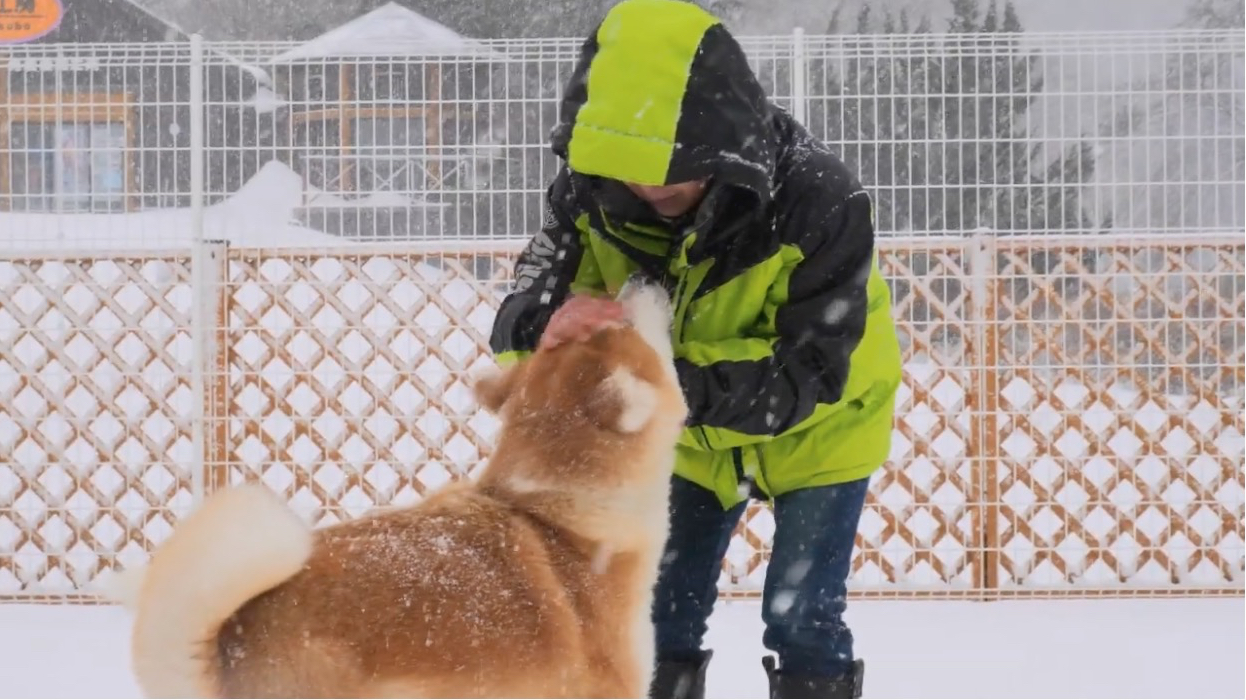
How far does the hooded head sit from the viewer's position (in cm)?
163

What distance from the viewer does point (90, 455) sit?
590 cm

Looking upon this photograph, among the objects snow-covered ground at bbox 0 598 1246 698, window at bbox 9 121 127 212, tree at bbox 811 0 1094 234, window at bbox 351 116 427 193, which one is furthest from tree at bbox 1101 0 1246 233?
window at bbox 9 121 127 212

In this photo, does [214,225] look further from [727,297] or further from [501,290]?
[727,297]

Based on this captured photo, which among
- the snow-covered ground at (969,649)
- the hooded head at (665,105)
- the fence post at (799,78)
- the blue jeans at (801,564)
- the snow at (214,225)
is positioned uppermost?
the fence post at (799,78)

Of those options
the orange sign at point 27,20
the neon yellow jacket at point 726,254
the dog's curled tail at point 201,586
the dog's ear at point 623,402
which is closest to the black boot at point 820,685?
the neon yellow jacket at point 726,254

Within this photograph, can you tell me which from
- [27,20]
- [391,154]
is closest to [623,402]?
[391,154]

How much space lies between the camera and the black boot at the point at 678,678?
6.82 feet

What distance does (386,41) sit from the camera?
673 cm

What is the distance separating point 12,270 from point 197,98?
1.39m

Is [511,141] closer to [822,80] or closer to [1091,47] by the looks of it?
[822,80]

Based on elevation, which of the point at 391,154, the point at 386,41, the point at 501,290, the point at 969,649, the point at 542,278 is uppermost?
the point at 386,41

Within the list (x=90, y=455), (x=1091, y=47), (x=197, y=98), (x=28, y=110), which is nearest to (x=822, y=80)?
(x=1091, y=47)

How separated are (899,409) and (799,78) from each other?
161 centimetres

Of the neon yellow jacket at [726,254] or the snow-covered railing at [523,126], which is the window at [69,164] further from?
the neon yellow jacket at [726,254]
